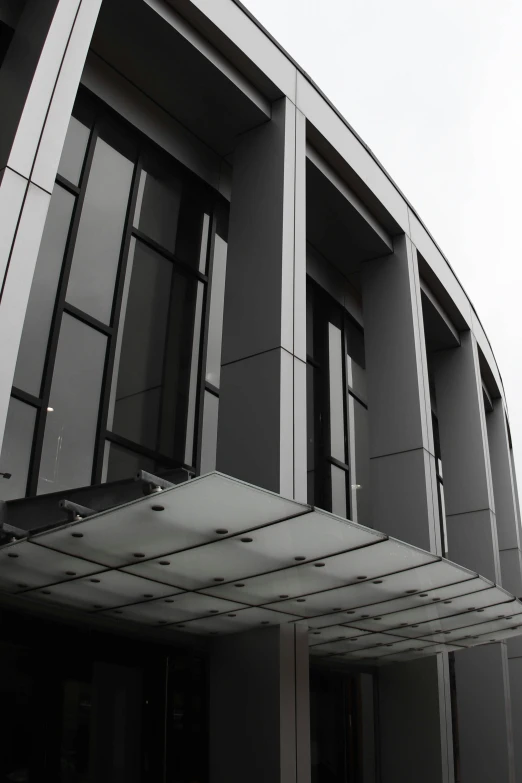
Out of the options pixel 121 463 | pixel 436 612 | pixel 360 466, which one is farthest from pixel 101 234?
pixel 360 466

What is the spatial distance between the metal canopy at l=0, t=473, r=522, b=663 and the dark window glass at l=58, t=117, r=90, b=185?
20.3 ft

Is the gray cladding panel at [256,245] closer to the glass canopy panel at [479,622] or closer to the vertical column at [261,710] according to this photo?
the vertical column at [261,710]

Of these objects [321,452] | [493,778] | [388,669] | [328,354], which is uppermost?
[328,354]

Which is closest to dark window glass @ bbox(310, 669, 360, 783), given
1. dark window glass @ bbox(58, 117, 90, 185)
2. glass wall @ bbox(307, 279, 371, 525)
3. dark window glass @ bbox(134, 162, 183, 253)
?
glass wall @ bbox(307, 279, 371, 525)

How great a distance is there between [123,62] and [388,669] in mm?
12518

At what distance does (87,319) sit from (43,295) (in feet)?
2.51

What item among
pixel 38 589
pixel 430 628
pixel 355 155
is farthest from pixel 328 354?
pixel 38 589

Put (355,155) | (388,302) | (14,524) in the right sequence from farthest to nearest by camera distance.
Answer: (388,302), (355,155), (14,524)

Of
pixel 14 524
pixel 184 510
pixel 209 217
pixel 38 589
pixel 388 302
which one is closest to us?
pixel 184 510

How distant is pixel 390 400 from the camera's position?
15773 mm

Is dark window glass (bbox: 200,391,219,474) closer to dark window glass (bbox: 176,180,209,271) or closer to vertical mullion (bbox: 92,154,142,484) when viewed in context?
vertical mullion (bbox: 92,154,142,484)

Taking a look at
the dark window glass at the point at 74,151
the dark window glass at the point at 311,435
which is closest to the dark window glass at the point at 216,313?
the dark window glass at the point at 74,151

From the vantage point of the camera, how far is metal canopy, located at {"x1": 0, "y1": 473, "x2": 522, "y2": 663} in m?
7.59

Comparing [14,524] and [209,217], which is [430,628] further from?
[209,217]
